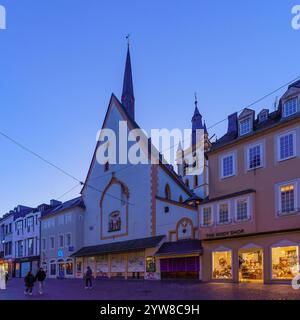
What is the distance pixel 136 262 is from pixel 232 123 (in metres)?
17.7

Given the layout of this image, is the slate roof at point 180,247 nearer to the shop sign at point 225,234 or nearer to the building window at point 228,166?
the shop sign at point 225,234

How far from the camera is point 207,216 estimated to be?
34.7m

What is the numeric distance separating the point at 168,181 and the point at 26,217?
1333 inches

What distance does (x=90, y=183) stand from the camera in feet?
188

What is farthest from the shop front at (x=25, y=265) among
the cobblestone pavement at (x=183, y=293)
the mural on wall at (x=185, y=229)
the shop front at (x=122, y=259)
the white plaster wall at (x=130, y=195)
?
the cobblestone pavement at (x=183, y=293)

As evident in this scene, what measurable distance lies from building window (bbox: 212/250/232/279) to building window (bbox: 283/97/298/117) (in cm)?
1067

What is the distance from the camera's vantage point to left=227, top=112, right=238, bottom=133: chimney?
117ft

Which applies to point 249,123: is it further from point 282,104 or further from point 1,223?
point 1,223

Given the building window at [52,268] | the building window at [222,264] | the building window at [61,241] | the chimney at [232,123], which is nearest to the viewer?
the building window at [222,264]

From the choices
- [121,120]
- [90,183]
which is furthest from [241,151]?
[90,183]

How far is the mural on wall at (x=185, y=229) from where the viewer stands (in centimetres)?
4000

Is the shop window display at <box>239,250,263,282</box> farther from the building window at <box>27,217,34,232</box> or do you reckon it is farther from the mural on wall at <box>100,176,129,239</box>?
the building window at <box>27,217,34,232</box>

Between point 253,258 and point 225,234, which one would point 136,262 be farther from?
point 253,258

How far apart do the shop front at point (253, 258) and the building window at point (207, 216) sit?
Result: 1.37 meters
